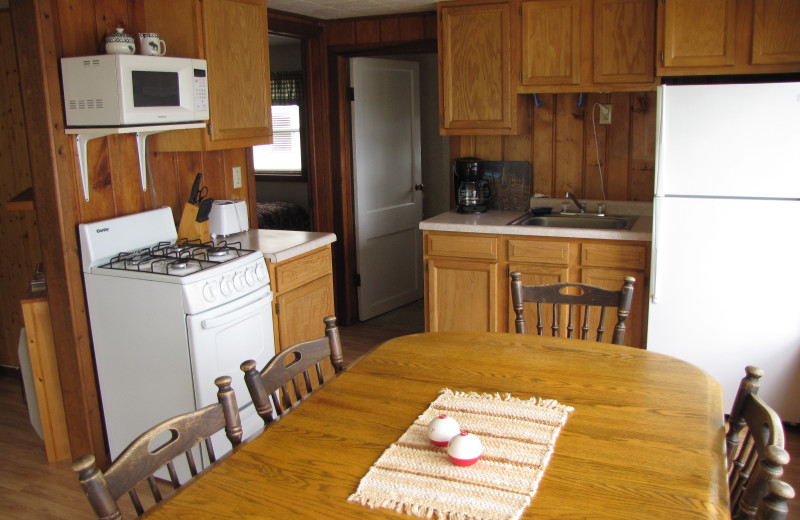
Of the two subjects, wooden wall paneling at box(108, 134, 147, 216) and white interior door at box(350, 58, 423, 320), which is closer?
wooden wall paneling at box(108, 134, 147, 216)

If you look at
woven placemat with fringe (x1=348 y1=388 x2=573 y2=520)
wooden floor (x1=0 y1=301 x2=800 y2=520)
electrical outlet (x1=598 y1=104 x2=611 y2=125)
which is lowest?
wooden floor (x1=0 y1=301 x2=800 y2=520)

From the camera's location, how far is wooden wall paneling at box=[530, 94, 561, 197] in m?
4.23

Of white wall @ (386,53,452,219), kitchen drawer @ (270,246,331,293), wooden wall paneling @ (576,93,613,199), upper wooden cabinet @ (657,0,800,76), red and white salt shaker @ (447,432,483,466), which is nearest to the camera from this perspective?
red and white salt shaker @ (447,432,483,466)

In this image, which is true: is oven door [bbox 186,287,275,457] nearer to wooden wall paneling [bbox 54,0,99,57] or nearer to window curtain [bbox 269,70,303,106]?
wooden wall paneling [bbox 54,0,99,57]

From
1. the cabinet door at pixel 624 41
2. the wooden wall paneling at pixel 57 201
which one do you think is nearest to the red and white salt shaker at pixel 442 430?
the wooden wall paneling at pixel 57 201

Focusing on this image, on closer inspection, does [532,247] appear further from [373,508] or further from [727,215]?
[373,508]

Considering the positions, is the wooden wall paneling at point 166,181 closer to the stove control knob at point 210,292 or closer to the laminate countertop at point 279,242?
the laminate countertop at point 279,242

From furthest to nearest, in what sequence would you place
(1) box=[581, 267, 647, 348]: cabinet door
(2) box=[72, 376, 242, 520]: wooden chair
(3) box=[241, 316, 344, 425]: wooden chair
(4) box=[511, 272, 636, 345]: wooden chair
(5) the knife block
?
(1) box=[581, 267, 647, 348]: cabinet door, (5) the knife block, (4) box=[511, 272, 636, 345]: wooden chair, (3) box=[241, 316, 344, 425]: wooden chair, (2) box=[72, 376, 242, 520]: wooden chair

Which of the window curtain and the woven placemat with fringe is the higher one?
the window curtain

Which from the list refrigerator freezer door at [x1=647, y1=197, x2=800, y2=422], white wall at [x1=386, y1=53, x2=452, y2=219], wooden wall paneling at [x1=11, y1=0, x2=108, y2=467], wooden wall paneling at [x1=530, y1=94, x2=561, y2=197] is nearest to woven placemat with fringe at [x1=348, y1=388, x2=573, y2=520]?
refrigerator freezer door at [x1=647, y1=197, x2=800, y2=422]

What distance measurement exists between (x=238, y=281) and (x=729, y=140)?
7.31 ft

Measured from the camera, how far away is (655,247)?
3311 mm

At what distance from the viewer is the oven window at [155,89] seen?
9.34 ft

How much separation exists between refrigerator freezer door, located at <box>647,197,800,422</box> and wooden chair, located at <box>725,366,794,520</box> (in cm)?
172
